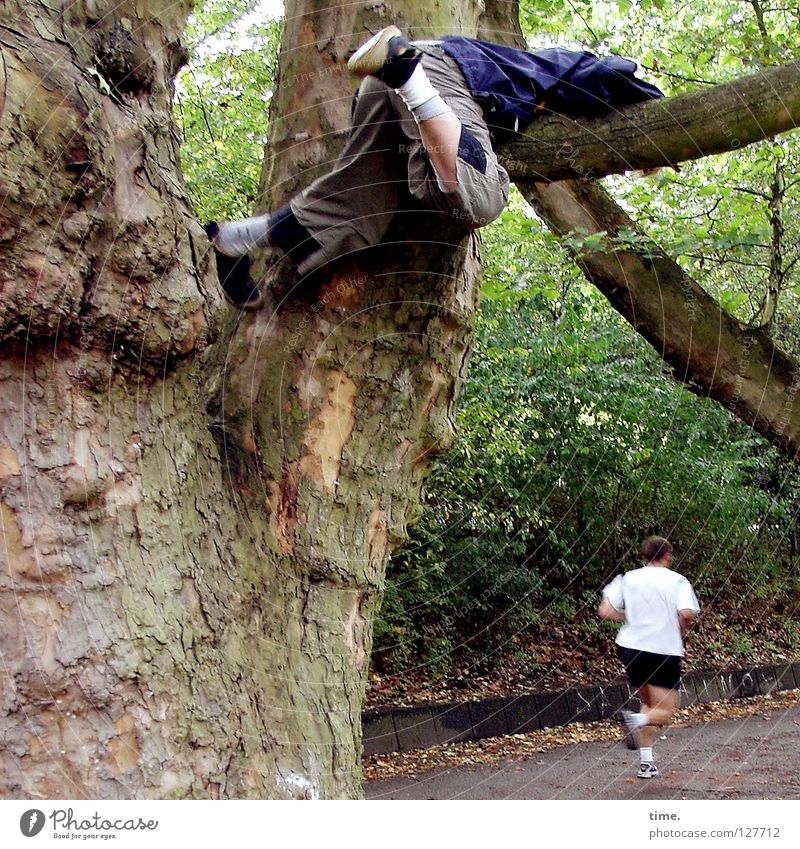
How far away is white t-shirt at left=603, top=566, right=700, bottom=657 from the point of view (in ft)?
9.83

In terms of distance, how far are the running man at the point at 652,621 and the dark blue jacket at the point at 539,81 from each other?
1.66 m

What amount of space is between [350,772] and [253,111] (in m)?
3.92

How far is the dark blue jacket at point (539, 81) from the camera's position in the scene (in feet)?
6.52

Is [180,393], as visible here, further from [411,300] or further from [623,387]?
[623,387]

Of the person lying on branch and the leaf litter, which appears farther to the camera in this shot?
the leaf litter

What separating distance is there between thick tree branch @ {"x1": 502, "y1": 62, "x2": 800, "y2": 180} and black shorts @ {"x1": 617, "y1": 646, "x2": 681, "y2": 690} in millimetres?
1841

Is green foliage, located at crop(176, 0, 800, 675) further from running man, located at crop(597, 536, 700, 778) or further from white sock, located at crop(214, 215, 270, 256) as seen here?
white sock, located at crop(214, 215, 270, 256)

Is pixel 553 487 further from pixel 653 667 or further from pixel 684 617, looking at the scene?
pixel 684 617

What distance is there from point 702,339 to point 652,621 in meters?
1.04

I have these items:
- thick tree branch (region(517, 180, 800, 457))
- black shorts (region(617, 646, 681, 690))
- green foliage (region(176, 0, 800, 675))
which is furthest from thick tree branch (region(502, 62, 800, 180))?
green foliage (region(176, 0, 800, 675))

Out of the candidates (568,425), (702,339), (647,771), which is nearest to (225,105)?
(568,425)

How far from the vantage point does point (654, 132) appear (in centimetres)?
207

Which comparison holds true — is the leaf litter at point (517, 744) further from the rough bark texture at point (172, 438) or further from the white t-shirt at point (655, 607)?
the rough bark texture at point (172, 438)

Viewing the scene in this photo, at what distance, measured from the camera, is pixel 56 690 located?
148 centimetres
